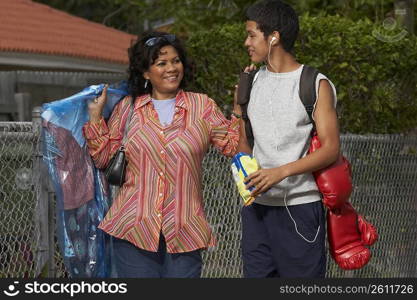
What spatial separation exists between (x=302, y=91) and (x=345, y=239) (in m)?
0.78

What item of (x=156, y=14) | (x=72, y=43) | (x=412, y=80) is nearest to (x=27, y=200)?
(x=412, y=80)

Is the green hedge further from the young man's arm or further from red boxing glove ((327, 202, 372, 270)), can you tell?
the young man's arm

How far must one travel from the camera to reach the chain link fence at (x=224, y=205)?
6.13 metres

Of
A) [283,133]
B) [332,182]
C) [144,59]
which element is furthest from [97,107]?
[332,182]

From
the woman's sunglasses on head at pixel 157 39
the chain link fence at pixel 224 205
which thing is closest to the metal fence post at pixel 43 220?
the chain link fence at pixel 224 205

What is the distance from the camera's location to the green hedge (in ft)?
27.9

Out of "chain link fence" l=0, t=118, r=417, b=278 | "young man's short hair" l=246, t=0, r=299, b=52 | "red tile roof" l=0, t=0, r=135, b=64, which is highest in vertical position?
"young man's short hair" l=246, t=0, r=299, b=52

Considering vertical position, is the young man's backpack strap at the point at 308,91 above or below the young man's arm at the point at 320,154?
above

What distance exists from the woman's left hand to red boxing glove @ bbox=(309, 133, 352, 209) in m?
0.24

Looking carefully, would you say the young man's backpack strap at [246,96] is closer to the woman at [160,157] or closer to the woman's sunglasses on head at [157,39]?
the woman at [160,157]

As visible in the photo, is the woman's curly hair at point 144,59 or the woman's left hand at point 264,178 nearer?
the woman's left hand at point 264,178

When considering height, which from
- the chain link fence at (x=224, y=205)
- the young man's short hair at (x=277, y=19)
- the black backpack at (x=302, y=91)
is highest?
the young man's short hair at (x=277, y=19)

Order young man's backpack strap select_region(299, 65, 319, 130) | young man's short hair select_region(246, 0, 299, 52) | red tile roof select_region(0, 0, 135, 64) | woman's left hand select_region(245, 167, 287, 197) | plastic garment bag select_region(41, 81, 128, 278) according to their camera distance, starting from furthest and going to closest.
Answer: red tile roof select_region(0, 0, 135, 64) < plastic garment bag select_region(41, 81, 128, 278) < young man's short hair select_region(246, 0, 299, 52) < young man's backpack strap select_region(299, 65, 319, 130) < woman's left hand select_region(245, 167, 287, 197)

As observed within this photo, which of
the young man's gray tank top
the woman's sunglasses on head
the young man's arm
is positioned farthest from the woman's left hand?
the woman's sunglasses on head
